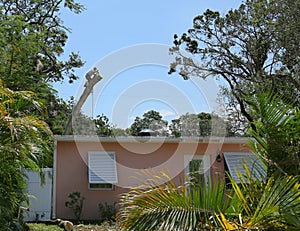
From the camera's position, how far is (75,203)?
14367mm

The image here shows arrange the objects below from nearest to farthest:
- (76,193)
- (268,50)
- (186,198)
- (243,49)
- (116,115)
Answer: (186,198) → (76,193) → (116,115) → (268,50) → (243,49)

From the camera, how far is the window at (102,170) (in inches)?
562

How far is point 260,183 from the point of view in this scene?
3.80 m

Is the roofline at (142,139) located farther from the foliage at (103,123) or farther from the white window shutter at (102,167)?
the foliage at (103,123)

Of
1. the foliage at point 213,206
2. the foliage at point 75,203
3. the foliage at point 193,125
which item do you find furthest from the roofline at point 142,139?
the foliage at point 213,206

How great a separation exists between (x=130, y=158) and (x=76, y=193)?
8.04 ft

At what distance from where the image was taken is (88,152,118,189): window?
14.3 meters

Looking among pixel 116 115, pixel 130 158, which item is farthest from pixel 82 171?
pixel 116 115

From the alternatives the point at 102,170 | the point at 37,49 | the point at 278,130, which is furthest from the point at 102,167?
the point at 278,130

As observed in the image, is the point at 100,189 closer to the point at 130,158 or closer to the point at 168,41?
the point at 130,158

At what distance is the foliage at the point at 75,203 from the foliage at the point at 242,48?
353 inches

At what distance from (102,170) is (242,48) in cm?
1247

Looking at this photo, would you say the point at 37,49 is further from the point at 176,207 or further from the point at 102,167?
the point at 176,207

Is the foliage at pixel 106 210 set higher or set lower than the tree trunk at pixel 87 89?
lower
